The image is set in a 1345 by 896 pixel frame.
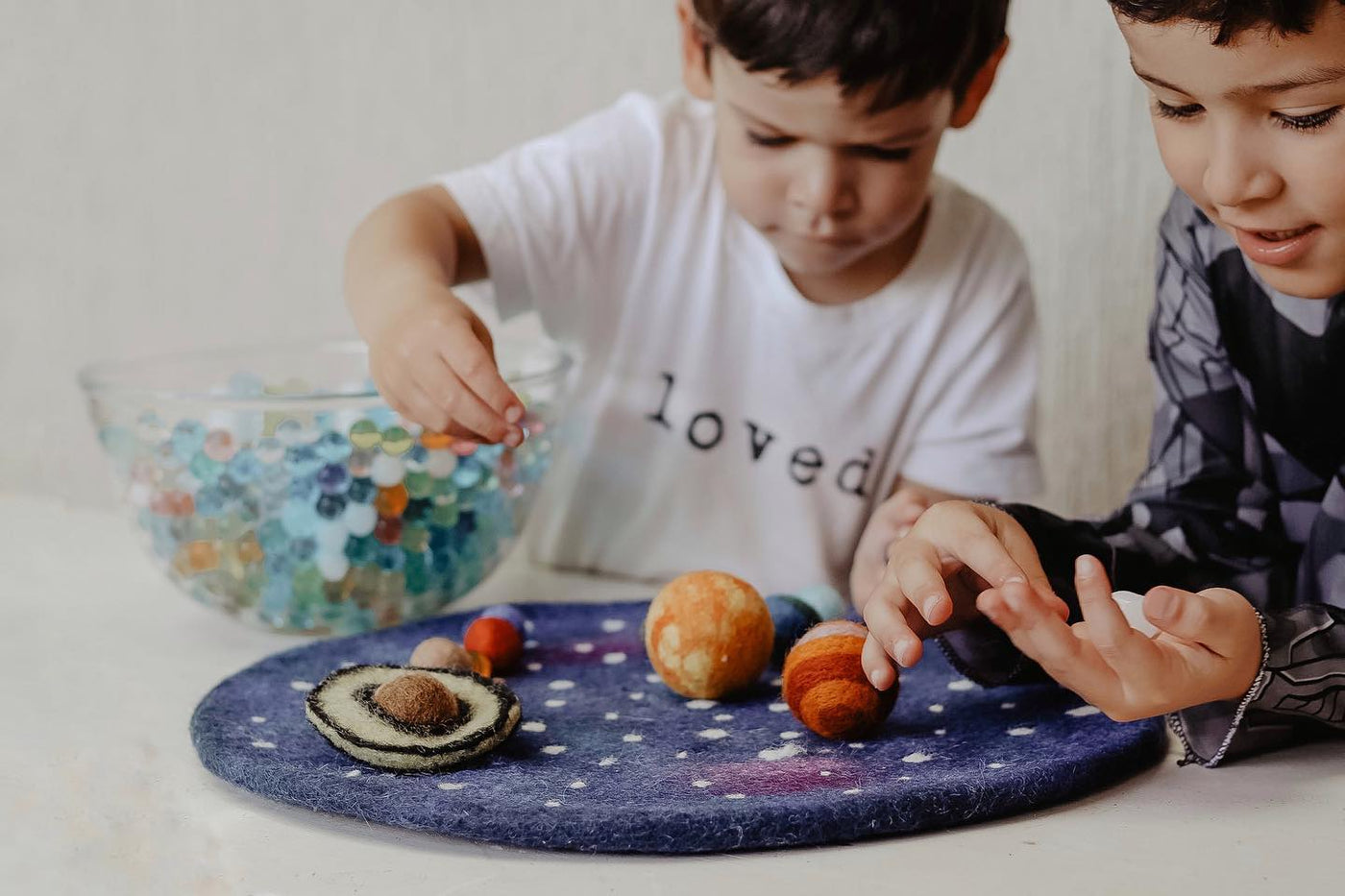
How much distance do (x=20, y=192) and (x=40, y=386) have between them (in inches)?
7.3

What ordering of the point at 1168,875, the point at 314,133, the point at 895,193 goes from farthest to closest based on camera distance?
the point at 314,133
the point at 895,193
the point at 1168,875

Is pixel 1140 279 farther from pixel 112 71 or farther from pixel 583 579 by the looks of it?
pixel 112 71

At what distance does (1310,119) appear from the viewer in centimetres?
53

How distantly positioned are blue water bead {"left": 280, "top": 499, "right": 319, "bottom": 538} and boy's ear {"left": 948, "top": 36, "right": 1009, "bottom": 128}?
42 centimetres

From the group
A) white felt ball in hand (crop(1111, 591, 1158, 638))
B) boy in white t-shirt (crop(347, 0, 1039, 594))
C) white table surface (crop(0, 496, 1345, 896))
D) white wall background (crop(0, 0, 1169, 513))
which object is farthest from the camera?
white wall background (crop(0, 0, 1169, 513))

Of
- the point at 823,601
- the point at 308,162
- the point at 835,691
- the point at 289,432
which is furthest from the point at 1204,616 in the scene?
the point at 308,162

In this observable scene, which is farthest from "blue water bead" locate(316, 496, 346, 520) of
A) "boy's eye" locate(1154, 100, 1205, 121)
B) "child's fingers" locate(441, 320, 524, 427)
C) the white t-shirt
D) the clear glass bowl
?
"boy's eye" locate(1154, 100, 1205, 121)

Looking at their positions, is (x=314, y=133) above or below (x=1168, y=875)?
above

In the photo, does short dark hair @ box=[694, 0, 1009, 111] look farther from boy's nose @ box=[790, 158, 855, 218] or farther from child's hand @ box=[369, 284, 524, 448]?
child's hand @ box=[369, 284, 524, 448]

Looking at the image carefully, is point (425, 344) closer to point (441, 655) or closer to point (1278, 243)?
point (441, 655)

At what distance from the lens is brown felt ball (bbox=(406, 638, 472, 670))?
0.68 metres

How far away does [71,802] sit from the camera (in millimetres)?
570

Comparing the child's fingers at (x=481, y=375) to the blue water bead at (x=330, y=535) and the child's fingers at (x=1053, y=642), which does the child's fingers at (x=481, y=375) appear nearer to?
the blue water bead at (x=330, y=535)

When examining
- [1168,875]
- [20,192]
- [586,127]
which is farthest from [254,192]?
[1168,875]
